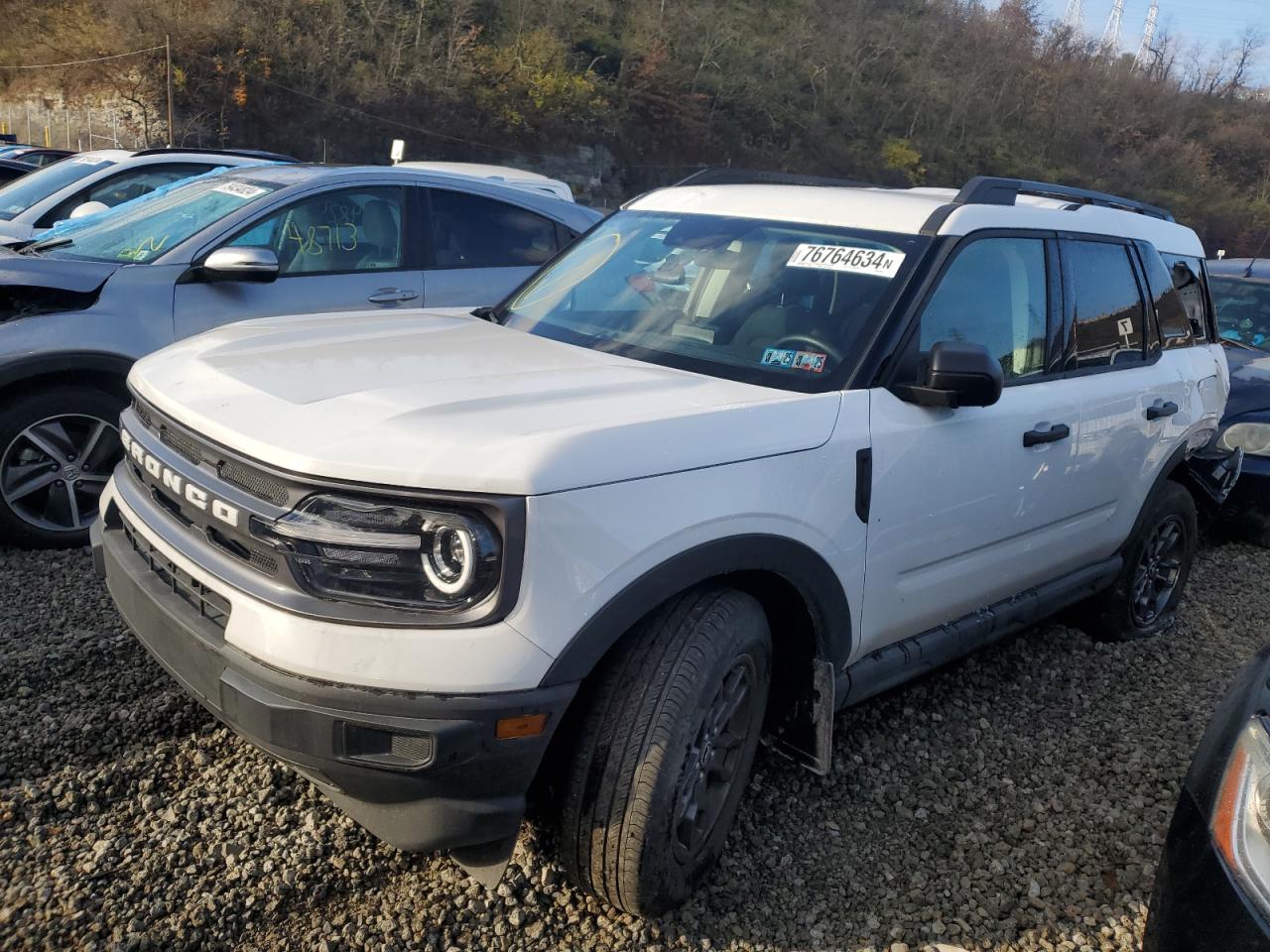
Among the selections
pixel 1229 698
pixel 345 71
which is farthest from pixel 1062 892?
pixel 345 71

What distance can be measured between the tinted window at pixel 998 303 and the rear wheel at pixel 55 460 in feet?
11.1

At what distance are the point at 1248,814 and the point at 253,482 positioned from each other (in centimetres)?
210

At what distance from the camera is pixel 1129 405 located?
13.0 ft

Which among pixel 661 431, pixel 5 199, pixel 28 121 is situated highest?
Answer: pixel 661 431

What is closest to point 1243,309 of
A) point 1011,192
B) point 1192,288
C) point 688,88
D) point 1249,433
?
point 1249,433

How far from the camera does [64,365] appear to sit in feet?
13.9

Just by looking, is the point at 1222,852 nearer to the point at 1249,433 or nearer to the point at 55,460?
the point at 55,460

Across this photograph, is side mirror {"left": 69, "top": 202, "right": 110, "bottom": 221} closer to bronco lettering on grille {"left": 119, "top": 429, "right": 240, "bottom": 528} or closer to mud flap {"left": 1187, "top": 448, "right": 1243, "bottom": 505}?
bronco lettering on grille {"left": 119, "top": 429, "right": 240, "bottom": 528}

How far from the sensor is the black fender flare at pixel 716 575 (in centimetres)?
216

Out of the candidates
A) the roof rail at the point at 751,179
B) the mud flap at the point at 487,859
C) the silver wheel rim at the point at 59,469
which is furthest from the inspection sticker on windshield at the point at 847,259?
the silver wheel rim at the point at 59,469

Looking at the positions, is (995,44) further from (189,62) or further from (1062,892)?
(1062,892)

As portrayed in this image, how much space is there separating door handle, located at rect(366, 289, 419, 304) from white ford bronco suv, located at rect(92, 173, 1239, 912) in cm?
163

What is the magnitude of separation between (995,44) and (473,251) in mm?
88444

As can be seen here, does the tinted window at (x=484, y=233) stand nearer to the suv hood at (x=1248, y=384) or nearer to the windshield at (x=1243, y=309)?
the suv hood at (x=1248, y=384)
